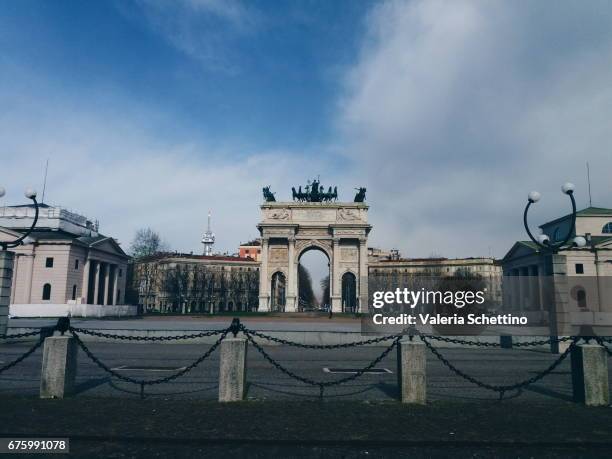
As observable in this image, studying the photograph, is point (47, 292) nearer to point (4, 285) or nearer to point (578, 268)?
point (4, 285)

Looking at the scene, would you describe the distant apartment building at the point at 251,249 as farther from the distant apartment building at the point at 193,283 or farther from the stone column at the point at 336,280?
the stone column at the point at 336,280

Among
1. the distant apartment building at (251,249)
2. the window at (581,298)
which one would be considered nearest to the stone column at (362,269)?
the window at (581,298)

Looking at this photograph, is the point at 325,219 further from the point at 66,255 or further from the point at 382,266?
the point at 382,266

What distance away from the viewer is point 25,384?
912 centimetres

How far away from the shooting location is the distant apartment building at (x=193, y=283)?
87938 millimetres

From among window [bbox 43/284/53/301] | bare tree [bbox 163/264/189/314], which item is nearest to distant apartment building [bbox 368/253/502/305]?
bare tree [bbox 163/264/189/314]

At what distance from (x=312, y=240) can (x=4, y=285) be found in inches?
2119

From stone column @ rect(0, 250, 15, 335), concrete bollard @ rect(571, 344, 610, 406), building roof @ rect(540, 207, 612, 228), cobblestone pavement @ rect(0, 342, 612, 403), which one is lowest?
cobblestone pavement @ rect(0, 342, 612, 403)

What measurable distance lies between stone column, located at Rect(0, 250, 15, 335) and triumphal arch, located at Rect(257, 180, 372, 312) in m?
50.7

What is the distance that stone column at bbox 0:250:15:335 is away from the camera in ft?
62.0

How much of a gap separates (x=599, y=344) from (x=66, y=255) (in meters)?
68.8

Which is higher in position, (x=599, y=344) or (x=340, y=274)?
(x=340, y=274)

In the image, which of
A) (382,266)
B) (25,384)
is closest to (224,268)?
(382,266)

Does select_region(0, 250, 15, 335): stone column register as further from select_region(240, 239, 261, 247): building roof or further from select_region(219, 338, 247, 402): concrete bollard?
select_region(240, 239, 261, 247): building roof
